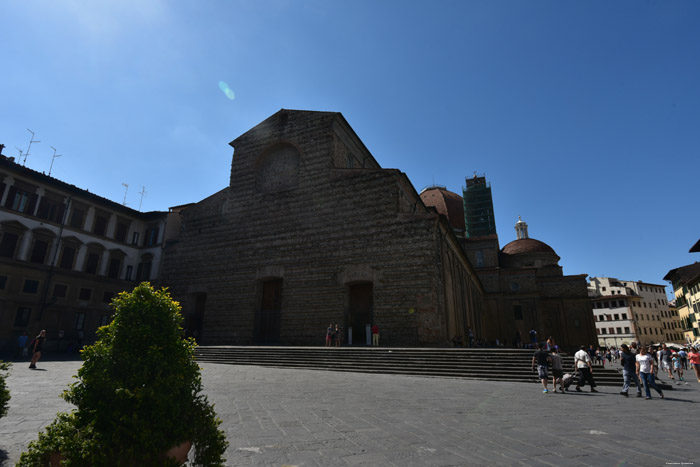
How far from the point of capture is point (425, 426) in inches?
194

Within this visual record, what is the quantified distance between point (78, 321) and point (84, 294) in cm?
158

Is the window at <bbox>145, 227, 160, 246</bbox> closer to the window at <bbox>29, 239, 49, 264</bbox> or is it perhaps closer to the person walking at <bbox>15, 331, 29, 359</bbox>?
the window at <bbox>29, 239, 49, 264</bbox>

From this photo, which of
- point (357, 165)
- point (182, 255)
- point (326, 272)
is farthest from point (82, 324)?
point (357, 165)

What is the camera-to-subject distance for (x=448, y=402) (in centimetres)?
687

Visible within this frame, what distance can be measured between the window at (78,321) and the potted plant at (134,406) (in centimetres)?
2373

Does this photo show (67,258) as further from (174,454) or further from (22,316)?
(174,454)

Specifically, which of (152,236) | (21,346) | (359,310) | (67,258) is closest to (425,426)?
(359,310)

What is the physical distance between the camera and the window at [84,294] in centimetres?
2202

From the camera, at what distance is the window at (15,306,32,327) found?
752 inches

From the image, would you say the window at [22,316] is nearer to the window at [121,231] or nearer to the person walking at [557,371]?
the window at [121,231]

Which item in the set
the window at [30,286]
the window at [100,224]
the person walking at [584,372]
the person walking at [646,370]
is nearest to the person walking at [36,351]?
the window at [30,286]

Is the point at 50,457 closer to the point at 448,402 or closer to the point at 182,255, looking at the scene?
the point at 448,402

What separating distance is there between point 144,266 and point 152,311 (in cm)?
2602

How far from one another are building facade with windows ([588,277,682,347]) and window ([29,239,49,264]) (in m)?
62.0
